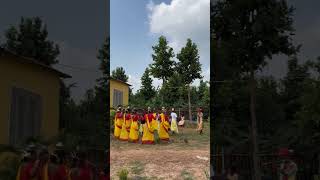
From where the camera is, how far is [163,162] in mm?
13266

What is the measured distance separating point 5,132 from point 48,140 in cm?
77

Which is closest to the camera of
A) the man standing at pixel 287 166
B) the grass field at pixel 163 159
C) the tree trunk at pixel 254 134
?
the man standing at pixel 287 166

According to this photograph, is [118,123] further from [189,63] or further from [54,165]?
[54,165]

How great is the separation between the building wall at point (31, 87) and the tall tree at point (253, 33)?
282 cm

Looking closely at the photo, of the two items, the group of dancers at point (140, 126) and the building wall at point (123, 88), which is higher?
the building wall at point (123, 88)

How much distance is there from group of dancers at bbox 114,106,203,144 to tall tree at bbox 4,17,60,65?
22.0 feet

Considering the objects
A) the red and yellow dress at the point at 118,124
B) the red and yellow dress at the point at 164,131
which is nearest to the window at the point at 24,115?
the red and yellow dress at the point at 118,124

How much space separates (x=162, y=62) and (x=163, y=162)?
7980 mm

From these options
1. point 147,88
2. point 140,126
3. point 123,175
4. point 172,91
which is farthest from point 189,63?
point 123,175

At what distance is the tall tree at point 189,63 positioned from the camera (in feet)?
65.7

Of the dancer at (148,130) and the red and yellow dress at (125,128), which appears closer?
the dancer at (148,130)

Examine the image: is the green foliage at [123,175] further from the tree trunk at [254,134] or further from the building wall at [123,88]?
the building wall at [123,88]

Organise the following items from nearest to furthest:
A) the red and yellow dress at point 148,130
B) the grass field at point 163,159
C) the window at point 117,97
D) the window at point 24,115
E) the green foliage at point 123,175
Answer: the window at point 24,115 → the green foliage at point 123,175 → the grass field at point 163,159 → the red and yellow dress at point 148,130 → the window at point 117,97

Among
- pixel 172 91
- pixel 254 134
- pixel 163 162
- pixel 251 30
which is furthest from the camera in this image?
pixel 172 91
